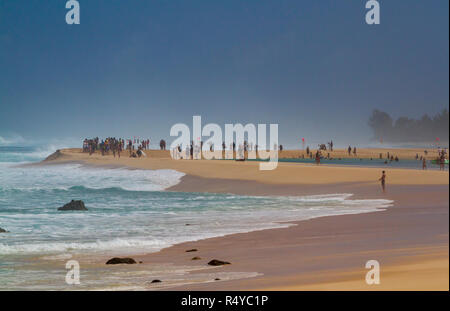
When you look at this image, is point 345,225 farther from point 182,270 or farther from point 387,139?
point 387,139

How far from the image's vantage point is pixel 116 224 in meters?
18.9

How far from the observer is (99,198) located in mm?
30500

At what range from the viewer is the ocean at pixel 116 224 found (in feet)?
34.1

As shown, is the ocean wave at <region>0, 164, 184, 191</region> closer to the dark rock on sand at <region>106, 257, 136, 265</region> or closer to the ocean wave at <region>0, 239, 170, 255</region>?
the ocean wave at <region>0, 239, 170, 255</region>

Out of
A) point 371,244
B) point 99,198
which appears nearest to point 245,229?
point 371,244

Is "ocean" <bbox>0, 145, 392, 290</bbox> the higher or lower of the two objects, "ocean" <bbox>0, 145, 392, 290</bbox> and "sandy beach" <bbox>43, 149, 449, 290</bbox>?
the lower

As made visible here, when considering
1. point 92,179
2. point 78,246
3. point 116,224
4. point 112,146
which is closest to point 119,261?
point 78,246

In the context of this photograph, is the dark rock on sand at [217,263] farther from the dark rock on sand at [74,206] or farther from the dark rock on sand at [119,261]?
the dark rock on sand at [74,206]

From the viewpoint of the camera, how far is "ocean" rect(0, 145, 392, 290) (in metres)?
10.4

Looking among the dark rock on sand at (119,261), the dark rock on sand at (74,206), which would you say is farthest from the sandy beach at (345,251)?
the dark rock on sand at (74,206)

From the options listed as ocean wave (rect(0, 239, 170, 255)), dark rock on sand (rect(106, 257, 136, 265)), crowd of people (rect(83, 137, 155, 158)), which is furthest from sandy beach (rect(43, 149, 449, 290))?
crowd of people (rect(83, 137, 155, 158))

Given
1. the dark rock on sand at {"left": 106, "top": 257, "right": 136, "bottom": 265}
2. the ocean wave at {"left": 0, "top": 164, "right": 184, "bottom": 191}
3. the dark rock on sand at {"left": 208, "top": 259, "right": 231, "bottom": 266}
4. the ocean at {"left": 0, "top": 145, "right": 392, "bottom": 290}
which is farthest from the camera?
the ocean wave at {"left": 0, "top": 164, "right": 184, "bottom": 191}

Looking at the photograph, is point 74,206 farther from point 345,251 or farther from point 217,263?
point 345,251
